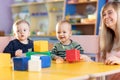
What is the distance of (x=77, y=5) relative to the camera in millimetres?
4797

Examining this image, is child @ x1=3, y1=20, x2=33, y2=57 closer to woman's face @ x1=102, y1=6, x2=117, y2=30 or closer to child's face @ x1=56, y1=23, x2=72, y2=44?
child's face @ x1=56, y1=23, x2=72, y2=44

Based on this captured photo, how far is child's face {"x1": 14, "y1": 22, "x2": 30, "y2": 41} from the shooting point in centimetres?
241

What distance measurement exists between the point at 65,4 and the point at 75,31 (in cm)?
47

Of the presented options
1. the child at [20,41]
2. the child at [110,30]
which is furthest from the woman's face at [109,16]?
the child at [20,41]

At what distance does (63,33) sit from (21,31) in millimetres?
389

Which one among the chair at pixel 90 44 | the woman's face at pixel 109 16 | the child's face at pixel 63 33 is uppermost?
the woman's face at pixel 109 16

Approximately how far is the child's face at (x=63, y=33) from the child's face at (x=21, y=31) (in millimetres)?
310

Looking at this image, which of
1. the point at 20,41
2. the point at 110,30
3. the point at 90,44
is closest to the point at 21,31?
the point at 20,41

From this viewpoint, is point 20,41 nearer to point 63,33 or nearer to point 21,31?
point 21,31

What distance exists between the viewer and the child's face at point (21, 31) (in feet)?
7.89

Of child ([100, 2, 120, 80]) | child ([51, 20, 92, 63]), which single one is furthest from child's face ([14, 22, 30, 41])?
child ([100, 2, 120, 80])

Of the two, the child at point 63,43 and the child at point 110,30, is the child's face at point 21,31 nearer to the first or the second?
the child at point 63,43

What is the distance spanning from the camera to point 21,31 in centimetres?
242

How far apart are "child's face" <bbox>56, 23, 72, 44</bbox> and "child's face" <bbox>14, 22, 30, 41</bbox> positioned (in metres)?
0.31
